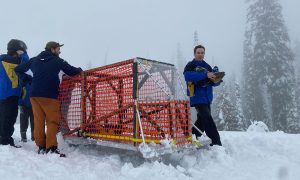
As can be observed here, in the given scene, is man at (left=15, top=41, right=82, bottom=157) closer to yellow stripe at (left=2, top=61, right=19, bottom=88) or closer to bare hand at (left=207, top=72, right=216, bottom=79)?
A: yellow stripe at (left=2, top=61, right=19, bottom=88)

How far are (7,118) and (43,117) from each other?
0.91 m

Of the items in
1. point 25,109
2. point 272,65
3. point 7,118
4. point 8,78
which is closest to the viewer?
point 7,118

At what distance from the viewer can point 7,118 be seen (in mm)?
6055

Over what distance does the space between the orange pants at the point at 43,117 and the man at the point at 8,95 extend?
2.41ft

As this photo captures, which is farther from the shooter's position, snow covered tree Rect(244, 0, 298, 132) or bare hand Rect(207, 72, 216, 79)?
snow covered tree Rect(244, 0, 298, 132)

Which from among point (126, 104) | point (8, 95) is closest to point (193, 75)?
point (126, 104)

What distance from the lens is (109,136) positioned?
5309 mm

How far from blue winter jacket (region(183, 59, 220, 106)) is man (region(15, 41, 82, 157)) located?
2.27m

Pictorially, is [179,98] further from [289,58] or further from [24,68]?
[289,58]

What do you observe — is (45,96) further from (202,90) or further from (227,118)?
(227,118)

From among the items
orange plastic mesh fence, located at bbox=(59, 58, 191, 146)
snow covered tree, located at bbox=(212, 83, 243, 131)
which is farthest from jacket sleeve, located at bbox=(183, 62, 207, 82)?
snow covered tree, located at bbox=(212, 83, 243, 131)

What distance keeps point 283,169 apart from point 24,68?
4870mm

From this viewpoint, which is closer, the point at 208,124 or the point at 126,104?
the point at 126,104

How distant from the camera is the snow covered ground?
13.5 ft
